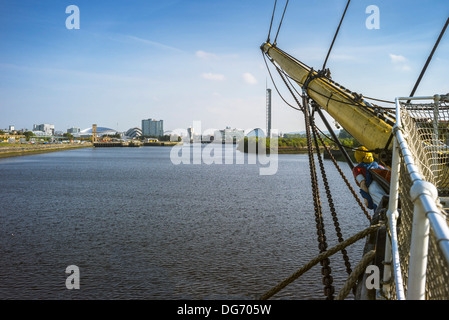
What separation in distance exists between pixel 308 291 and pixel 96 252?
8230mm

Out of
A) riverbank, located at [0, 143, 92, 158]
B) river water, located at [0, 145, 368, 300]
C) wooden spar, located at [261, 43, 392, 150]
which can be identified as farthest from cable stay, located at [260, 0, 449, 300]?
riverbank, located at [0, 143, 92, 158]

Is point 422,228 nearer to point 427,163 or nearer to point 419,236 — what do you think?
point 419,236

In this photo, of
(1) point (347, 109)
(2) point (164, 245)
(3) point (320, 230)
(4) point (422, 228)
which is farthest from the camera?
(2) point (164, 245)

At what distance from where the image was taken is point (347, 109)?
24.8 ft

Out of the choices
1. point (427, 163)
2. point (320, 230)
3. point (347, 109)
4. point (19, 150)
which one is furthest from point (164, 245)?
point (19, 150)

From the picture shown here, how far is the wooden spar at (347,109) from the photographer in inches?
259

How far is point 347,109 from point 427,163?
119 inches

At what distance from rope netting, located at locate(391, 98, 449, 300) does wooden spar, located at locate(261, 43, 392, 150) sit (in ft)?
A: 2.27

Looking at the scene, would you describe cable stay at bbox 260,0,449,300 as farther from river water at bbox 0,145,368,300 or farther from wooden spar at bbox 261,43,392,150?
river water at bbox 0,145,368,300

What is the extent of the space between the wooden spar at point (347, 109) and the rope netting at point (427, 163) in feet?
2.27

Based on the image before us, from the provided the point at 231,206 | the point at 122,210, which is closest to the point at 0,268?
the point at 122,210

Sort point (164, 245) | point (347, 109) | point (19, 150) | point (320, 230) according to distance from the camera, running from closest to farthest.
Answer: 1. point (320, 230)
2. point (347, 109)
3. point (164, 245)
4. point (19, 150)

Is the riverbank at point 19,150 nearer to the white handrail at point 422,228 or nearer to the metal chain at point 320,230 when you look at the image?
the metal chain at point 320,230
